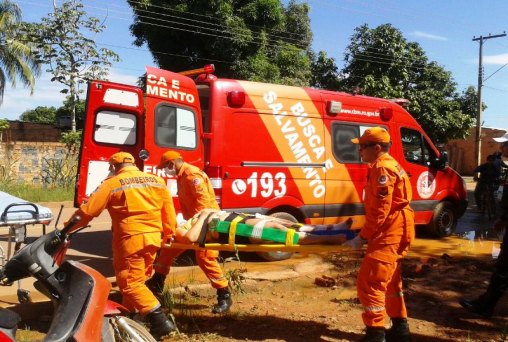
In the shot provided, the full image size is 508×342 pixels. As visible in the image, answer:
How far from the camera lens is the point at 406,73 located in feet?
67.0

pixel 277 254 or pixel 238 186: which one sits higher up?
pixel 238 186

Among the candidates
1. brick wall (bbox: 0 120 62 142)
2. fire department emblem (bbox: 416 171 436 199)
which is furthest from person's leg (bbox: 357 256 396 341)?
brick wall (bbox: 0 120 62 142)

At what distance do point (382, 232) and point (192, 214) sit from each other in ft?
7.19

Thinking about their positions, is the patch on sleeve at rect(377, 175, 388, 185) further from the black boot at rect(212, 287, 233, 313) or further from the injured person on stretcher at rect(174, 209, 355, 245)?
the black boot at rect(212, 287, 233, 313)

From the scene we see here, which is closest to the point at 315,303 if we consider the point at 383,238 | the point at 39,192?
the point at 383,238

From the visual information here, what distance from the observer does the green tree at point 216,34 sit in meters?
16.5

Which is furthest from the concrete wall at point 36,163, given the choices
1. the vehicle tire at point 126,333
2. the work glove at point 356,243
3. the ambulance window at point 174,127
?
the vehicle tire at point 126,333

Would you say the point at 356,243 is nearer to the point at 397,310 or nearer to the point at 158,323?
the point at 397,310

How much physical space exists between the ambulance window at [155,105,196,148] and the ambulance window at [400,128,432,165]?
3.79m

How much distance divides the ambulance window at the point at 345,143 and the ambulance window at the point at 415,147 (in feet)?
3.67

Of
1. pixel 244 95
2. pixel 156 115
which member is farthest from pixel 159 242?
pixel 244 95

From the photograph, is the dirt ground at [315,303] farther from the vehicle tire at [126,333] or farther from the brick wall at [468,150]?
the brick wall at [468,150]

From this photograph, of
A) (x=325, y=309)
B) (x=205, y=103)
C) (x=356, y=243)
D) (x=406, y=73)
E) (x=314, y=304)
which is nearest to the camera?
(x=356, y=243)

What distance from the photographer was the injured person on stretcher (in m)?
4.22
